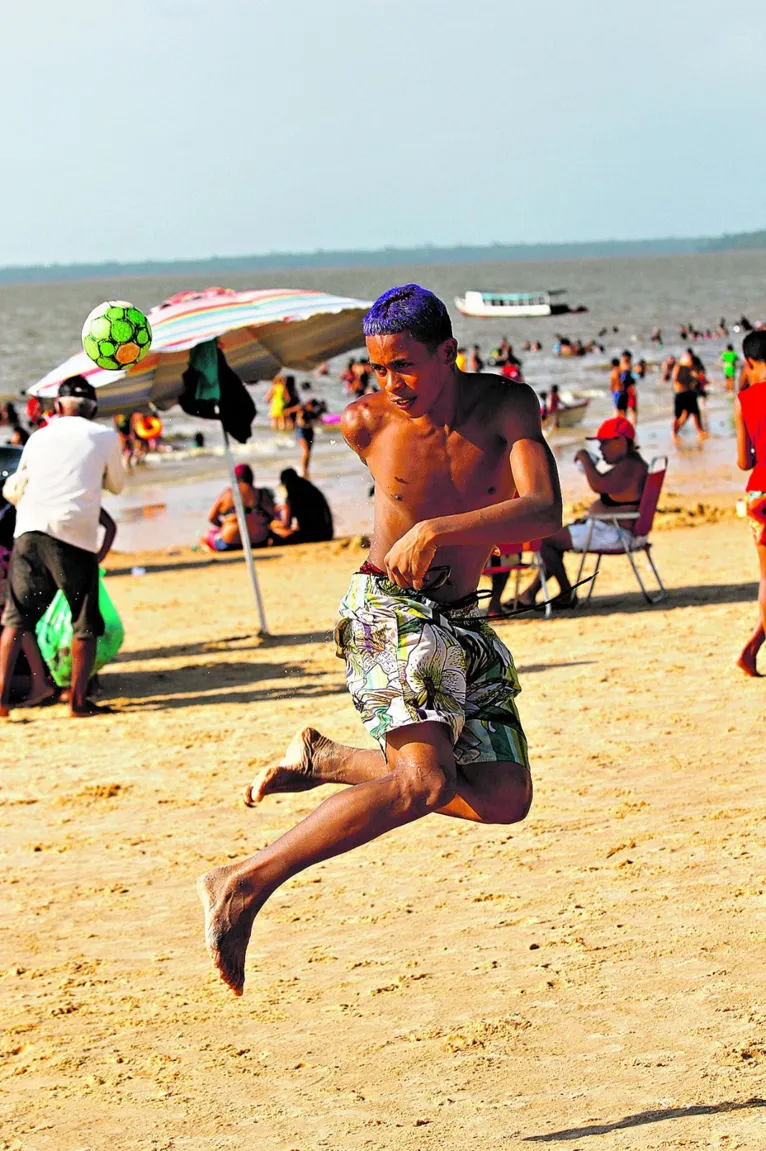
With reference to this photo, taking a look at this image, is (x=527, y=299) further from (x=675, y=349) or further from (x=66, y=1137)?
(x=66, y=1137)

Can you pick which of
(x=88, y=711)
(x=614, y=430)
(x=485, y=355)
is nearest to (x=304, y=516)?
(x=614, y=430)

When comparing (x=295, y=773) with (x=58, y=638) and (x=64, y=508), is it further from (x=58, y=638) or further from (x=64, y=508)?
(x=58, y=638)

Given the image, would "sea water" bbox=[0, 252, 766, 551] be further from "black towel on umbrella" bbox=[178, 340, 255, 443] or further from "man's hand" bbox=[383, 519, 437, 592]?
"black towel on umbrella" bbox=[178, 340, 255, 443]

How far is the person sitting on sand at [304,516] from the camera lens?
48.6 ft

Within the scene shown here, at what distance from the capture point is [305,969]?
4281mm

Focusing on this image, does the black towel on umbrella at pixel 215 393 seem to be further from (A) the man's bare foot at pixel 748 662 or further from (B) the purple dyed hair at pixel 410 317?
(B) the purple dyed hair at pixel 410 317

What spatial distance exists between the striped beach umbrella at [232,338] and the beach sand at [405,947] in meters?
2.20

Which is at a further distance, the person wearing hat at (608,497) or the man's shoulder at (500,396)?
the person wearing hat at (608,497)

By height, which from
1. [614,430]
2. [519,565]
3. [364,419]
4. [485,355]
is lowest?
[485,355]

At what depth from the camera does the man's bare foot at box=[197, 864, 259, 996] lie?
11.2 feet

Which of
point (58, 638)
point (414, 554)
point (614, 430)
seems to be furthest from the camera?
point (614, 430)

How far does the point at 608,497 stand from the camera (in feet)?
33.1

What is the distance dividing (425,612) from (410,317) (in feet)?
2.25

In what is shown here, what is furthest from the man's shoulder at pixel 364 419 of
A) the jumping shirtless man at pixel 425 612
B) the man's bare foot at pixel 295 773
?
the man's bare foot at pixel 295 773
